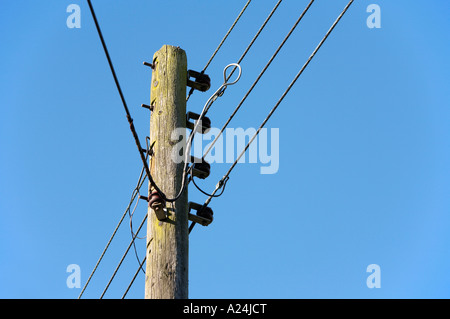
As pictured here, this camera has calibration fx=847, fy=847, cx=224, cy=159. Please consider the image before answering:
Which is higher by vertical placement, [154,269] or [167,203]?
[167,203]

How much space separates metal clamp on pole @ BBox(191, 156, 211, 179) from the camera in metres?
7.28

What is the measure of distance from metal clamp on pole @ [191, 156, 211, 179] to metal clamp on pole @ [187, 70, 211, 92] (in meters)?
0.76

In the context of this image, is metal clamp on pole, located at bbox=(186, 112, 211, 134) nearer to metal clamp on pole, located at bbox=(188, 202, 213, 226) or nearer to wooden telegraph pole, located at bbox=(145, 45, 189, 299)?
wooden telegraph pole, located at bbox=(145, 45, 189, 299)

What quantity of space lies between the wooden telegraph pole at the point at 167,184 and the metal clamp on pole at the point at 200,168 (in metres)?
0.35

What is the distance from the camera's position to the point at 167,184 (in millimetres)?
6816

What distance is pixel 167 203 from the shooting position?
6.78 m

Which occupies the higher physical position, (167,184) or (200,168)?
(200,168)

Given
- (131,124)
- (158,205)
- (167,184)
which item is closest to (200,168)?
(167,184)

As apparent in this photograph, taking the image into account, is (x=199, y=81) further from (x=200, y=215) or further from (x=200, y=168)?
(x=200, y=215)

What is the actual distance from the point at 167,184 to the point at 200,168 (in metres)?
0.57
